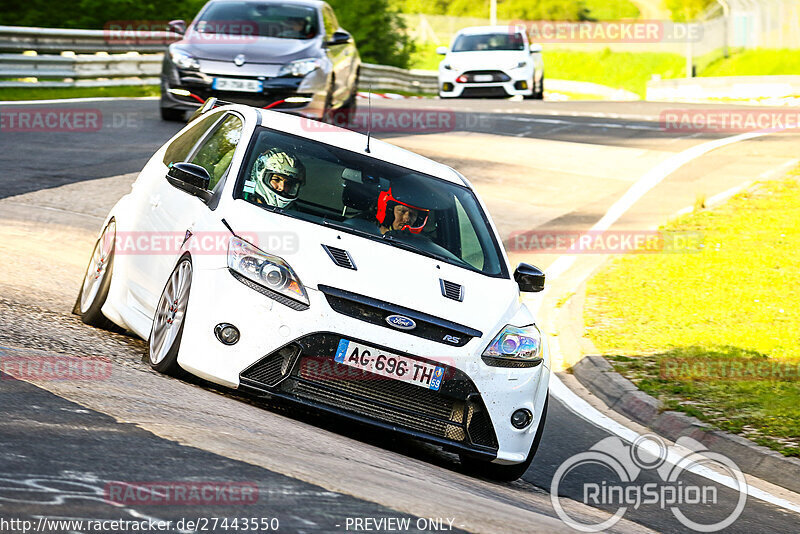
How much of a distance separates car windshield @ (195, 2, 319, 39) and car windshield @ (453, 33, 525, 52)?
472 inches

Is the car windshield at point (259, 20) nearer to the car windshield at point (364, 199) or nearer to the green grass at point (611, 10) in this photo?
the car windshield at point (364, 199)

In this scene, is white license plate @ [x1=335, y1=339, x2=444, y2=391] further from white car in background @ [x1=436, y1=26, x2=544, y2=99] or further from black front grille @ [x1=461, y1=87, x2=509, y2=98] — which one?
black front grille @ [x1=461, y1=87, x2=509, y2=98]

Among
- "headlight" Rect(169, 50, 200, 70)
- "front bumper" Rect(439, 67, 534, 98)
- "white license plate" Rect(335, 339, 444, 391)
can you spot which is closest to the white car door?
"white license plate" Rect(335, 339, 444, 391)

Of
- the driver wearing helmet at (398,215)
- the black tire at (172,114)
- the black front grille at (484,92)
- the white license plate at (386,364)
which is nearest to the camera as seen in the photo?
the white license plate at (386,364)

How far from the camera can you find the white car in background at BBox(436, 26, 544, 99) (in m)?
28.9

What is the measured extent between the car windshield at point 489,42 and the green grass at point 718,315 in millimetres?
14333

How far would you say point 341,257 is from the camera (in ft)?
20.6

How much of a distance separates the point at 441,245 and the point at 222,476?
2833 mm

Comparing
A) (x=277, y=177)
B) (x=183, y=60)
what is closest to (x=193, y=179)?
(x=277, y=177)

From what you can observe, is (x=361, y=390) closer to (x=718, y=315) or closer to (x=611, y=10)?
(x=718, y=315)

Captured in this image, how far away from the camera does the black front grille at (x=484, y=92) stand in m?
29.3

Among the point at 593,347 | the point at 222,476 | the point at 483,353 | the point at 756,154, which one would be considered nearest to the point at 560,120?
the point at 756,154

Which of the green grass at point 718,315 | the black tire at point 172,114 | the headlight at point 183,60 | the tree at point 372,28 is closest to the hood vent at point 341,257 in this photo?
the green grass at point 718,315

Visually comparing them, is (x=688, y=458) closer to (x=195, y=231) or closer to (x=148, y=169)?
(x=195, y=231)
